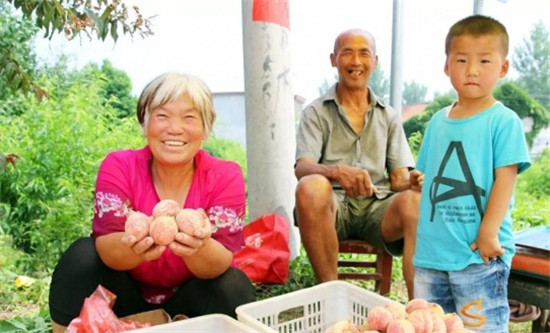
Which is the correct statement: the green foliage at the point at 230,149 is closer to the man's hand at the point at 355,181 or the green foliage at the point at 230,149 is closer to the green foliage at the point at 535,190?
the man's hand at the point at 355,181

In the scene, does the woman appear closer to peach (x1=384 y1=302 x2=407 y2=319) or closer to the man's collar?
peach (x1=384 y1=302 x2=407 y2=319)

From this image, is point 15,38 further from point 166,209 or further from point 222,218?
point 166,209

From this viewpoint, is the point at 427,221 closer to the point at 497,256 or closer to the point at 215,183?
the point at 497,256

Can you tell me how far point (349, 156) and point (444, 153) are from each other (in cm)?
87

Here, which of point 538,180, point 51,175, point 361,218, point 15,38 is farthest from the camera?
point 538,180

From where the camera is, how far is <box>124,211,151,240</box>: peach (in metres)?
1.35

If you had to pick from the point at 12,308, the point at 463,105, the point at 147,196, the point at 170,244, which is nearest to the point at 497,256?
the point at 463,105

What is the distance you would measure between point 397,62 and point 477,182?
216 centimetres

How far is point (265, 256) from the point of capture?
2705 millimetres

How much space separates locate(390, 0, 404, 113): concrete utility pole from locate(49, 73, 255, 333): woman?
223 cm

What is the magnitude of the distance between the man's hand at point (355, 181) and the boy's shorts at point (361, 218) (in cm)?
13

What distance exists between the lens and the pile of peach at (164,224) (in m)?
1.32

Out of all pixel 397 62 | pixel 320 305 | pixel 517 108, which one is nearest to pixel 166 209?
pixel 320 305

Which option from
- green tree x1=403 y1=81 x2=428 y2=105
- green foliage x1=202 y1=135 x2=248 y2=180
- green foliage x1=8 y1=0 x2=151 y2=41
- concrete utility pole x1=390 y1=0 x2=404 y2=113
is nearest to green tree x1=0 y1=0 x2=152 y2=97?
green foliage x1=8 y1=0 x2=151 y2=41
